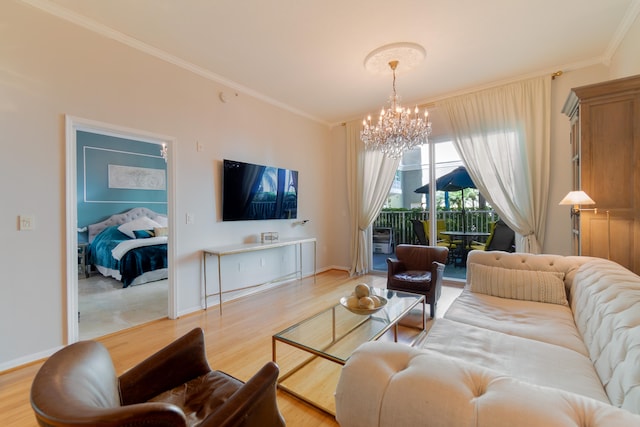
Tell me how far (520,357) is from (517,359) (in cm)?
4

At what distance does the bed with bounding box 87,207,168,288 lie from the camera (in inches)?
174

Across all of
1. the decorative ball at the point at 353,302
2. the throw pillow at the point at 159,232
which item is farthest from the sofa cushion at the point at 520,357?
the throw pillow at the point at 159,232

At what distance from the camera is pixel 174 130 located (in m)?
3.26

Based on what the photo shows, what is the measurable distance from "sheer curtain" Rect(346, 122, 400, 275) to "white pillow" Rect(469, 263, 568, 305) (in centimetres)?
252

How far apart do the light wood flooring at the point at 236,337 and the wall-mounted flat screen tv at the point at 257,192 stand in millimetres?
1221

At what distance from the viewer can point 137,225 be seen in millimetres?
5574

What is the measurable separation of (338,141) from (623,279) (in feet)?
15.2

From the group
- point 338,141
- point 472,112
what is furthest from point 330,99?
point 472,112

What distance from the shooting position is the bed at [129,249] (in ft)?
14.5

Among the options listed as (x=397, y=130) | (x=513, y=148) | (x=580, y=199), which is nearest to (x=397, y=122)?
(x=397, y=130)

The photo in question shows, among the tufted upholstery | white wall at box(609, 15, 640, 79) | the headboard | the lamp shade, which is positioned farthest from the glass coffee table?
the headboard

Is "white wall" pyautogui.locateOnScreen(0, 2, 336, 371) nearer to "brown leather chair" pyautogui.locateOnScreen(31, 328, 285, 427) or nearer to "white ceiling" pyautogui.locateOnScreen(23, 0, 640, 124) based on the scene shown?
"white ceiling" pyautogui.locateOnScreen(23, 0, 640, 124)

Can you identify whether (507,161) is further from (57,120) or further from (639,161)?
(57,120)

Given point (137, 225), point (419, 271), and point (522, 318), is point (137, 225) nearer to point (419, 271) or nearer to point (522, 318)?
point (419, 271)
